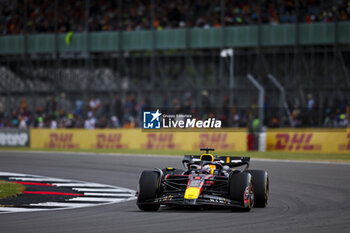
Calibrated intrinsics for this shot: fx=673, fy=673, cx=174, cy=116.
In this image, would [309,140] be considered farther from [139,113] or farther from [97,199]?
[97,199]

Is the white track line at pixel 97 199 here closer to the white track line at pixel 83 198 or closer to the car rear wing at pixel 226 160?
the white track line at pixel 83 198

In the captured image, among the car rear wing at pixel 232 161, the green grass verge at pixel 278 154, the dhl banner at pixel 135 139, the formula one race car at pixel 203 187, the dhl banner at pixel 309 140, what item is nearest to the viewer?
the formula one race car at pixel 203 187

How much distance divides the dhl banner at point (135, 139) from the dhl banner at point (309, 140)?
135 centimetres

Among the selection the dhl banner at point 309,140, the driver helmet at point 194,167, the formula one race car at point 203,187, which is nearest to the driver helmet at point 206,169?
the formula one race car at point 203,187

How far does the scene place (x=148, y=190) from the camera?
11.8 metres

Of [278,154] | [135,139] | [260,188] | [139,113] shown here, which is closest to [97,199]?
[260,188]

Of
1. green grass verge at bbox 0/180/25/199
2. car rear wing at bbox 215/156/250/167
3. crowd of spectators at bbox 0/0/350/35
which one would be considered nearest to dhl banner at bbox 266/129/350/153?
crowd of spectators at bbox 0/0/350/35

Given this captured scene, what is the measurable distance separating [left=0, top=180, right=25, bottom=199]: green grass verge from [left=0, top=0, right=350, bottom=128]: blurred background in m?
16.1

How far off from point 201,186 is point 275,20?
27.3 metres

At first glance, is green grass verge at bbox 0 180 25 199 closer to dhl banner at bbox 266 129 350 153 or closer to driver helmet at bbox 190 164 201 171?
driver helmet at bbox 190 164 201 171

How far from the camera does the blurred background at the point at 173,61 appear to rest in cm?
3566

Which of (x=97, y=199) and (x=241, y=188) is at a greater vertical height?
(x=241, y=188)

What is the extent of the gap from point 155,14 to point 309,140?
15.3m

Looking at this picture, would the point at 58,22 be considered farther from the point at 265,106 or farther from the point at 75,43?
the point at 265,106
